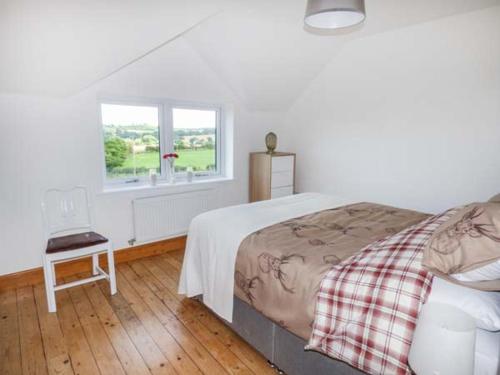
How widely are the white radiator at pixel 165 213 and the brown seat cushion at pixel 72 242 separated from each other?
70 centimetres

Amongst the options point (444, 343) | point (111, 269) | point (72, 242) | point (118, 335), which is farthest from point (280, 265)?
point (72, 242)

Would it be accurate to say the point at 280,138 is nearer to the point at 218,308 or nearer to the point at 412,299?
the point at 218,308

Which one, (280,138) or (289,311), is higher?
(280,138)

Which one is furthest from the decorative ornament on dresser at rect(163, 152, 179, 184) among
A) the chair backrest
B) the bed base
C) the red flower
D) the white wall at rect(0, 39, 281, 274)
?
the bed base

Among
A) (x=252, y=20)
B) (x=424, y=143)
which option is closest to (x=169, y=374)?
(x=252, y=20)

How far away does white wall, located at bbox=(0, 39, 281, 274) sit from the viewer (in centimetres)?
249

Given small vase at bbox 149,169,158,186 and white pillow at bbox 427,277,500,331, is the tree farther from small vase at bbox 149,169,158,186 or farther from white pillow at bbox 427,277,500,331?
white pillow at bbox 427,277,500,331

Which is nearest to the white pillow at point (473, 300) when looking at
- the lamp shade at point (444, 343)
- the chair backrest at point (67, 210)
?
the lamp shade at point (444, 343)

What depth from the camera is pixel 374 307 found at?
1240 mm

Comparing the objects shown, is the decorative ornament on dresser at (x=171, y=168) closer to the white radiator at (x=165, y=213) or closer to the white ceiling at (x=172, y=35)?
the white radiator at (x=165, y=213)

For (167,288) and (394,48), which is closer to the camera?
(167,288)

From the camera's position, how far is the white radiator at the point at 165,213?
126 inches

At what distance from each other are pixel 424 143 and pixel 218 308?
254 centimetres

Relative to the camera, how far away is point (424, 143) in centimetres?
304
